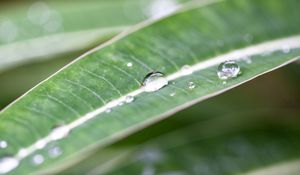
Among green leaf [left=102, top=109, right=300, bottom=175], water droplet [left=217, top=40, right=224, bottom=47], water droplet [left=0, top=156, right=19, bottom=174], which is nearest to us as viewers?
water droplet [left=0, top=156, right=19, bottom=174]

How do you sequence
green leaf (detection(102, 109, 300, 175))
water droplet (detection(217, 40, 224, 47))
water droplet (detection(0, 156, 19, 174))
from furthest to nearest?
green leaf (detection(102, 109, 300, 175)) → water droplet (detection(217, 40, 224, 47)) → water droplet (detection(0, 156, 19, 174))

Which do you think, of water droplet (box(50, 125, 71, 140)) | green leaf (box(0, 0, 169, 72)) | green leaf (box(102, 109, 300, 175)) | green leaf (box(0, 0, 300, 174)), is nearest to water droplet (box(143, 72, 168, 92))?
green leaf (box(0, 0, 300, 174))

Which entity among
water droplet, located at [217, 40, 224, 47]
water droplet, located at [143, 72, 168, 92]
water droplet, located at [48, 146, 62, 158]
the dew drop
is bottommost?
water droplet, located at [48, 146, 62, 158]

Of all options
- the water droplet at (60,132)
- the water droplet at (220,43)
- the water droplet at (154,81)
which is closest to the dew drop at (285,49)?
the water droplet at (220,43)

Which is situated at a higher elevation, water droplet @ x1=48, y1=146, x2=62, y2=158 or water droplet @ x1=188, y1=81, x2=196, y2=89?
water droplet @ x1=188, y1=81, x2=196, y2=89

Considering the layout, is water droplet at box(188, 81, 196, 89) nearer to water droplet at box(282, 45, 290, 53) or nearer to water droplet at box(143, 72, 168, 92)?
water droplet at box(143, 72, 168, 92)

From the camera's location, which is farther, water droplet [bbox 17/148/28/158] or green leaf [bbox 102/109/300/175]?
green leaf [bbox 102/109/300/175]
